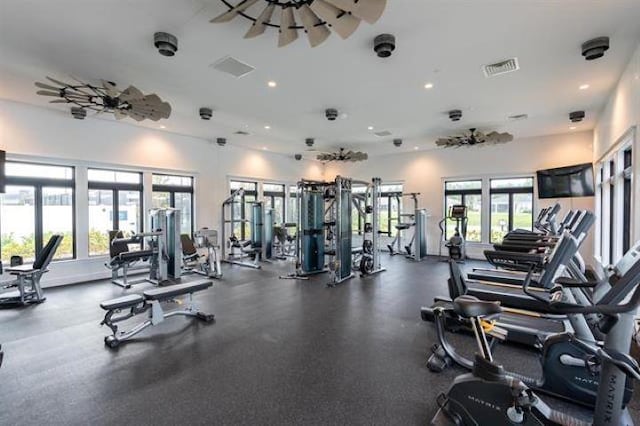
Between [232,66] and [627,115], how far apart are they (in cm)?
531

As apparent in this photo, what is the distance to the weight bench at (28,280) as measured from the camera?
5.10 meters

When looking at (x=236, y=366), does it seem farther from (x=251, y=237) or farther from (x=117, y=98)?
(x=251, y=237)

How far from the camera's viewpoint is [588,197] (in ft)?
25.1

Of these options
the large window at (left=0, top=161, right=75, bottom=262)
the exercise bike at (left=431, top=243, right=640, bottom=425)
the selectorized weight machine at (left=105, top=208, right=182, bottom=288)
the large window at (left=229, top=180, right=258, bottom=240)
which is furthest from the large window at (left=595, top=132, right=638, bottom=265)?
the large window at (left=0, top=161, right=75, bottom=262)

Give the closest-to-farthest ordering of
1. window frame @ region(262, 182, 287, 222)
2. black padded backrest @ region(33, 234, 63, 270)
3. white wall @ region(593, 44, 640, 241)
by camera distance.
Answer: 1. white wall @ region(593, 44, 640, 241)
2. black padded backrest @ region(33, 234, 63, 270)
3. window frame @ region(262, 182, 287, 222)

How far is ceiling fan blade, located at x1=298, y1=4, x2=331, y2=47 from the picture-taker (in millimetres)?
2596

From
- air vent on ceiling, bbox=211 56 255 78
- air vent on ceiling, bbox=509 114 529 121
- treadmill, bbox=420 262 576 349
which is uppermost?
air vent on ceiling, bbox=509 114 529 121

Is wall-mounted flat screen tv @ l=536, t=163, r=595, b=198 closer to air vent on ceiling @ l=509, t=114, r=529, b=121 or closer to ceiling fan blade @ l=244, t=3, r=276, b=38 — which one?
air vent on ceiling @ l=509, t=114, r=529, b=121

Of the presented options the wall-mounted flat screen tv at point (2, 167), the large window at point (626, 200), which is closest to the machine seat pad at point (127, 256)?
the wall-mounted flat screen tv at point (2, 167)

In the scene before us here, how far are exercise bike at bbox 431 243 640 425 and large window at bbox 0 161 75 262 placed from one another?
303 inches

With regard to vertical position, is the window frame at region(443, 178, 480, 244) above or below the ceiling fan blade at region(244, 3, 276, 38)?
below

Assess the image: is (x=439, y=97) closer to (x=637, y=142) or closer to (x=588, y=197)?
(x=637, y=142)

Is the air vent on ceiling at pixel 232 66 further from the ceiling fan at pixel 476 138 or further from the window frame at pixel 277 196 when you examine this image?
the window frame at pixel 277 196

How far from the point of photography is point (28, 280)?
5492mm
